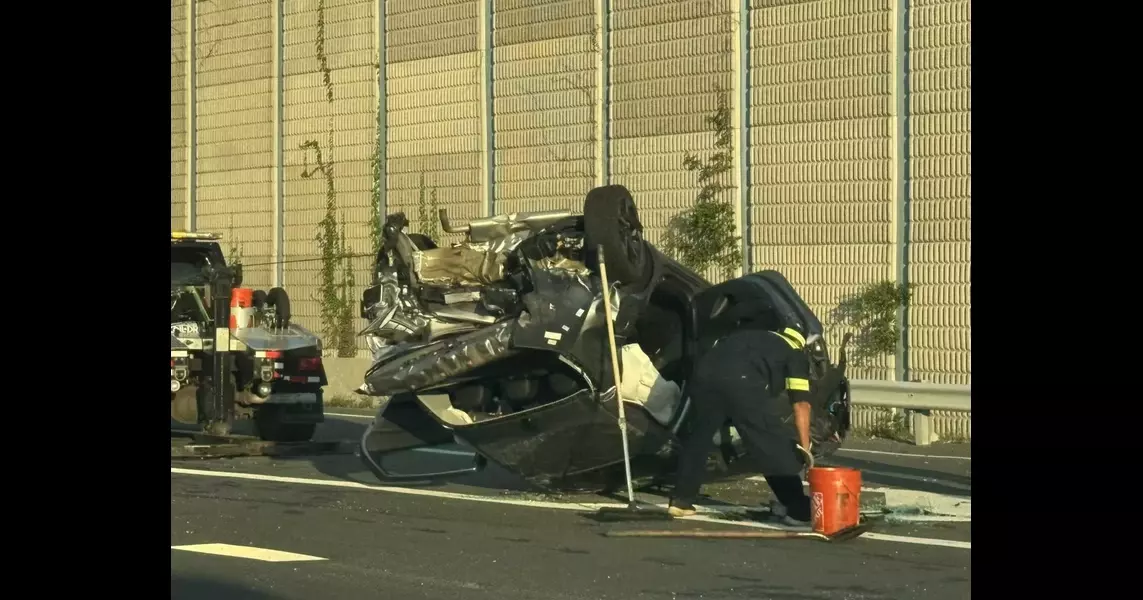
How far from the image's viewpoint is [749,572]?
9.46 metres

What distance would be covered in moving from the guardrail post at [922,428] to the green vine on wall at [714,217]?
14.1 ft

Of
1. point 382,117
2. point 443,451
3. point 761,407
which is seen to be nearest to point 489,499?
point 761,407

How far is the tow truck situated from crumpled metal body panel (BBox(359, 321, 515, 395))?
146 inches

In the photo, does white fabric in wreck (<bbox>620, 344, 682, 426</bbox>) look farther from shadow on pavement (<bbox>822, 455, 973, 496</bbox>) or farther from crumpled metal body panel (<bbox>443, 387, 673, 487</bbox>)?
shadow on pavement (<bbox>822, 455, 973, 496</bbox>)

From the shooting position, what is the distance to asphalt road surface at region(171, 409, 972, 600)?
8.97 meters

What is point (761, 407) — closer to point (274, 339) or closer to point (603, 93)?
point (274, 339)

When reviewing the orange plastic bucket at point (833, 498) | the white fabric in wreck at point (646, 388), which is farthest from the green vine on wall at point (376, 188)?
the orange plastic bucket at point (833, 498)

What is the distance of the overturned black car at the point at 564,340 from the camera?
12.1 meters

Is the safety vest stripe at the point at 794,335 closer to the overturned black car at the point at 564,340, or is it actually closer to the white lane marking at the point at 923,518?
the overturned black car at the point at 564,340

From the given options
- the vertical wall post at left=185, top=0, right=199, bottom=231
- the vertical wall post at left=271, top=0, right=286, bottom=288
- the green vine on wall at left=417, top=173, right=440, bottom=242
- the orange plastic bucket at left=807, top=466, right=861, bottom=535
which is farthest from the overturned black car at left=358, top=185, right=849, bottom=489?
the vertical wall post at left=185, top=0, right=199, bottom=231

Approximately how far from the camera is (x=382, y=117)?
26.7 metres
